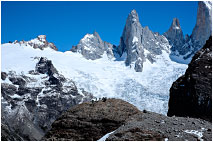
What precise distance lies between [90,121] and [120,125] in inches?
97.7

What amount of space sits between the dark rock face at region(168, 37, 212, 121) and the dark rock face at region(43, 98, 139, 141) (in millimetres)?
8463

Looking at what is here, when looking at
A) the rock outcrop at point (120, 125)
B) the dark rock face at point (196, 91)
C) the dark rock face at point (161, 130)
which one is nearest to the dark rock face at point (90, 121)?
the rock outcrop at point (120, 125)

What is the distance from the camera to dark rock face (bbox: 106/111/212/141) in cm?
2572

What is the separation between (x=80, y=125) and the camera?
3119cm

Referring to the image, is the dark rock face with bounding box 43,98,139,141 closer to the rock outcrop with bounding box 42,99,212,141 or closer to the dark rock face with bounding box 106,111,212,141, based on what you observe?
the rock outcrop with bounding box 42,99,212,141

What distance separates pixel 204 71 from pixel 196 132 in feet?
45.5

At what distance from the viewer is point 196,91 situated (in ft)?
126

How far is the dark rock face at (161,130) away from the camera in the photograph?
84.4 ft

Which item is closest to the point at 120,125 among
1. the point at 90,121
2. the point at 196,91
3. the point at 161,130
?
the point at 90,121

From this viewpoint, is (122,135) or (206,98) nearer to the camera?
(122,135)

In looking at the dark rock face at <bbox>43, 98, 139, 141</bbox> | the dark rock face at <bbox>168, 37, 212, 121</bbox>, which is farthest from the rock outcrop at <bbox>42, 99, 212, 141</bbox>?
the dark rock face at <bbox>168, 37, 212, 121</bbox>

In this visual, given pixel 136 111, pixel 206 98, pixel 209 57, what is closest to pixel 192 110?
pixel 206 98

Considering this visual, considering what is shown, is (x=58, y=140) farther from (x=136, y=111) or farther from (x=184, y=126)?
(x=184, y=126)

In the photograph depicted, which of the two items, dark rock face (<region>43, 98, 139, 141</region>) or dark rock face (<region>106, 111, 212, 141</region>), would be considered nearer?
dark rock face (<region>106, 111, 212, 141</region>)
